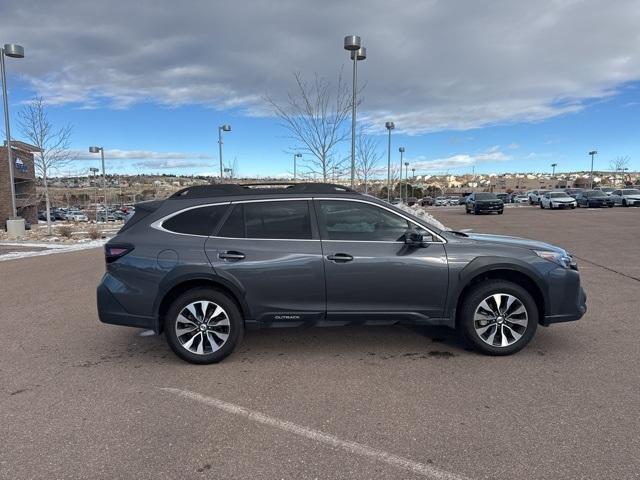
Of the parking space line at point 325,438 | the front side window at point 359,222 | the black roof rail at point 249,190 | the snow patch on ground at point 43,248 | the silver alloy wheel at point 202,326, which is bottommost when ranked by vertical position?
the parking space line at point 325,438

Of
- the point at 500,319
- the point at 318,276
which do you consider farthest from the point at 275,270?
the point at 500,319

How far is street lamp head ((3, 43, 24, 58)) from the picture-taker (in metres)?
18.0

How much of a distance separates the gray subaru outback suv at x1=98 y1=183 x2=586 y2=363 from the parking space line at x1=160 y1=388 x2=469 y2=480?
30.1 inches

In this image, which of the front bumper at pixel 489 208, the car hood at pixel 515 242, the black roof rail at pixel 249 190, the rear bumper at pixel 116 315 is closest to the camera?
the rear bumper at pixel 116 315

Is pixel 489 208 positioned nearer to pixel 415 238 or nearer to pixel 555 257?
pixel 555 257

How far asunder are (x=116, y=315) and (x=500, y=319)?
12.3 ft

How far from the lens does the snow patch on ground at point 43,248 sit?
47.4 ft

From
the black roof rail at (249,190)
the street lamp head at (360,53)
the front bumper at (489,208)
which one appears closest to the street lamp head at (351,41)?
the street lamp head at (360,53)

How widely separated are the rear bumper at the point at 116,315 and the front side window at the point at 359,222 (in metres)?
1.89

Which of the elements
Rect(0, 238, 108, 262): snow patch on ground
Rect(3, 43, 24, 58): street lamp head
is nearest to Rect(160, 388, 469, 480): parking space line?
Rect(0, 238, 108, 262): snow patch on ground

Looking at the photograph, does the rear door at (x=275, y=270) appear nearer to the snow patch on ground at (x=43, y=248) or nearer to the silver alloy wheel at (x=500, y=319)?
the silver alloy wheel at (x=500, y=319)

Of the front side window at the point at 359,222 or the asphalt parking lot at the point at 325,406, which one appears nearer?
the asphalt parking lot at the point at 325,406

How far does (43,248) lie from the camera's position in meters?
16.5

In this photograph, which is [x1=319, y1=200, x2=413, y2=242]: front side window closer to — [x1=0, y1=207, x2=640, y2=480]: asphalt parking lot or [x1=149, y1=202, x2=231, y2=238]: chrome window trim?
[x1=149, y1=202, x2=231, y2=238]: chrome window trim
